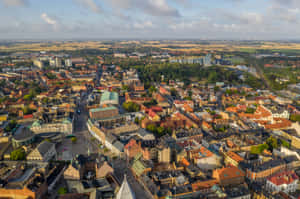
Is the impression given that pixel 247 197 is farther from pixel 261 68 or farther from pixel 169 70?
pixel 261 68

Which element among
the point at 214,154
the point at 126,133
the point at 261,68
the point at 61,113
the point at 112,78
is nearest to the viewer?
the point at 214,154

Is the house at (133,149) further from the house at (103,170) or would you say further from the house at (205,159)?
the house at (205,159)

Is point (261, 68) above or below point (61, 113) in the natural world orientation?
above

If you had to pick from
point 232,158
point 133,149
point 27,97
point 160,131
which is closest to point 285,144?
point 232,158

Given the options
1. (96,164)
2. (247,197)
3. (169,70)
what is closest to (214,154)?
(247,197)

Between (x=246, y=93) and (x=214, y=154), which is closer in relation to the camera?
(x=214, y=154)

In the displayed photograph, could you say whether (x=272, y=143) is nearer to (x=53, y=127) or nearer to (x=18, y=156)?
(x=53, y=127)

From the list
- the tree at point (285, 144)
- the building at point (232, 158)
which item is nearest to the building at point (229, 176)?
the building at point (232, 158)

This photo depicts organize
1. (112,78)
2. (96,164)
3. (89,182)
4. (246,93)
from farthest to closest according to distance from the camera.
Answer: (112,78) → (246,93) → (96,164) → (89,182)

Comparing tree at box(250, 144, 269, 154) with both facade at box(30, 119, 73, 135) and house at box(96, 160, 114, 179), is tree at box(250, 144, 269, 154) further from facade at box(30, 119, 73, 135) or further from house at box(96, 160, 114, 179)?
facade at box(30, 119, 73, 135)
